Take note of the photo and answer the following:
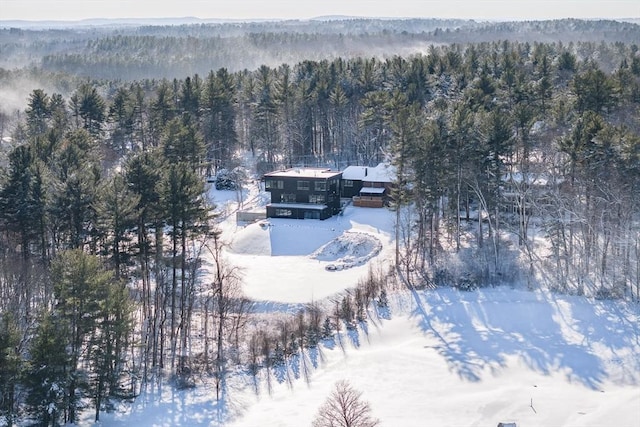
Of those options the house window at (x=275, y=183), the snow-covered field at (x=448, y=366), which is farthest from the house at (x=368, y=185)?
the snow-covered field at (x=448, y=366)

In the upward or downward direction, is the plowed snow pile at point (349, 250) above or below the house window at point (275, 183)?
below

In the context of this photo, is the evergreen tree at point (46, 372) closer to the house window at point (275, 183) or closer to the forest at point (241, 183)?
the forest at point (241, 183)

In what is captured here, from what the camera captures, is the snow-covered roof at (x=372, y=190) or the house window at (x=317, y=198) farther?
the snow-covered roof at (x=372, y=190)

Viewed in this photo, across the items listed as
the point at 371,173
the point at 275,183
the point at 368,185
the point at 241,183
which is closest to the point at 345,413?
the point at 275,183

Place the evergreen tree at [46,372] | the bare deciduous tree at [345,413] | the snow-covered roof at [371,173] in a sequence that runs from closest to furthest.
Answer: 1. the bare deciduous tree at [345,413]
2. the evergreen tree at [46,372]
3. the snow-covered roof at [371,173]

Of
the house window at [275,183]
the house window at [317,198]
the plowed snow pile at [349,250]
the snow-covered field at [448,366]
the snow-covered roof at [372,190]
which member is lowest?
the snow-covered field at [448,366]

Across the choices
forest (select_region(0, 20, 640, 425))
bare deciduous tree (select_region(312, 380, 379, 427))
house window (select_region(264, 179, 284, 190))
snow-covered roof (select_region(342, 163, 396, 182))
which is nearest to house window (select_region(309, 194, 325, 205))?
house window (select_region(264, 179, 284, 190))
